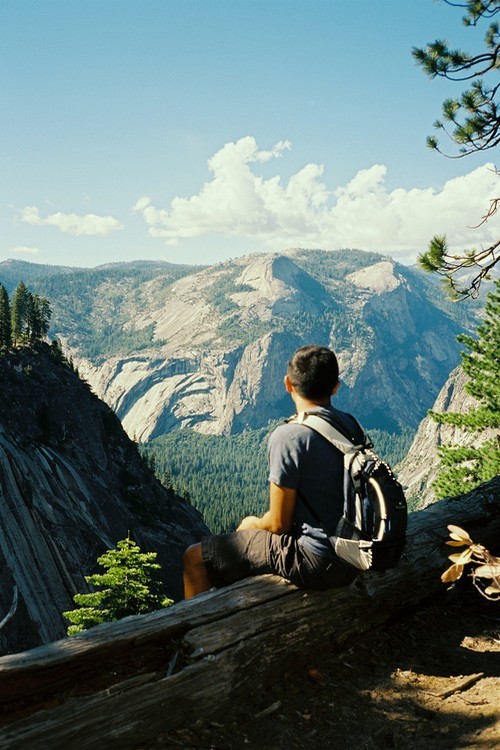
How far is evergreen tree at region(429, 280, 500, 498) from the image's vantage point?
21.1 metres

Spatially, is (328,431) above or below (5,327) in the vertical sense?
below

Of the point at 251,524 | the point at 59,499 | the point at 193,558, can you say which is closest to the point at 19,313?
the point at 59,499

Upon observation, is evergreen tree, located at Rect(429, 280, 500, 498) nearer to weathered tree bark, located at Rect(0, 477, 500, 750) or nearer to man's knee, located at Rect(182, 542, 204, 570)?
weathered tree bark, located at Rect(0, 477, 500, 750)

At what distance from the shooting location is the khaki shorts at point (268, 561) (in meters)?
5.85

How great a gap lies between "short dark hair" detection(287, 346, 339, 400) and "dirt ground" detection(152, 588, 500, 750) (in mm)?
2907

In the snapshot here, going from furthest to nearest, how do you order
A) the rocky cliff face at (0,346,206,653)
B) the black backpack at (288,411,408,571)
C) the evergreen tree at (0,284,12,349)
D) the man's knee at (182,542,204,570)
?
the evergreen tree at (0,284,12,349), the rocky cliff face at (0,346,206,653), the man's knee at (182,542,204,570), the black backpack at (288,411,408,571)

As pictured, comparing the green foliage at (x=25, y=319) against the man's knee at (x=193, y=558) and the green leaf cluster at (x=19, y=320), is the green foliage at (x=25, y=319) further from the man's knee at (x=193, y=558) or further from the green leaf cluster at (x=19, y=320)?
the man's knee at (x=193, y=558)

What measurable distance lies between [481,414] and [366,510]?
17.6 meters

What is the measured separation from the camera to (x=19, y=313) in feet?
240

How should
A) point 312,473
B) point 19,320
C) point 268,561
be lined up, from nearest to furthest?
1. point 312,473
2. point 268,561
3. point 19,320

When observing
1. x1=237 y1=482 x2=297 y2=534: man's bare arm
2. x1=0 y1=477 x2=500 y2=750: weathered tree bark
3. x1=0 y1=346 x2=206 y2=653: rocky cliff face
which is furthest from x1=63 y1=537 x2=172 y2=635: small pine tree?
x1=0 y1=346 x2=206 y2=653: rocky cliff face

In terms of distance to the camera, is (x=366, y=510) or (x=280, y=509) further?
(x=280, y=509)

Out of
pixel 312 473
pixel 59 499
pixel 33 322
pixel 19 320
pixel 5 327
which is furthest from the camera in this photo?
pixel 33 322

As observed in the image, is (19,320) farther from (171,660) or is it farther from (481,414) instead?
(171,660)
